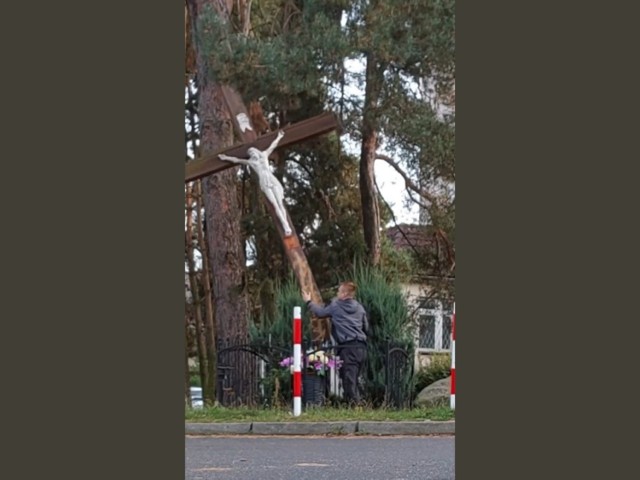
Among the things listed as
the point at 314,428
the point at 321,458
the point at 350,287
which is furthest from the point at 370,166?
the point at 321,458

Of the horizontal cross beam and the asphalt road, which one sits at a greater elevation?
the horizontal cross beam

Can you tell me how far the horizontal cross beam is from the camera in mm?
8367

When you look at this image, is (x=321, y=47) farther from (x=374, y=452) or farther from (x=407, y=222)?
(x=374, y=452)

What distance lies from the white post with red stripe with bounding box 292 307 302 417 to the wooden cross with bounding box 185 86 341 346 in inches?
4.1

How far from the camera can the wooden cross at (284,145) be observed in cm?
838

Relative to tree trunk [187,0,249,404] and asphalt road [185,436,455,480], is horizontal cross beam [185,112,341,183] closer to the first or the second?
tree trunk [187,0,249,404]

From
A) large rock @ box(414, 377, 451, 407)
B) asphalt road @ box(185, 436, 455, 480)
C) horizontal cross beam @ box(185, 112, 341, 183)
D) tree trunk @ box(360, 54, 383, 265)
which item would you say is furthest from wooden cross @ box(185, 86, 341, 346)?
asphalt road @ box(185, 436, 455, 480)

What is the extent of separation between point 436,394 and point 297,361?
900 millimetres

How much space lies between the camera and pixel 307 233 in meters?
8.59

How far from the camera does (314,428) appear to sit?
8.02 m

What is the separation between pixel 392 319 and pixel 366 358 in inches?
11.4

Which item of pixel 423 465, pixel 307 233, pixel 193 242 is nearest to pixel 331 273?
pixel 307 233

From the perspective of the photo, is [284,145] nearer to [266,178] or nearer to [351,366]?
[266,178]

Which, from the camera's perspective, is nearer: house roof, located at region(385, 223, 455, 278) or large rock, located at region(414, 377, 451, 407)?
large rock, located at region(414, 377, 451, 407)
